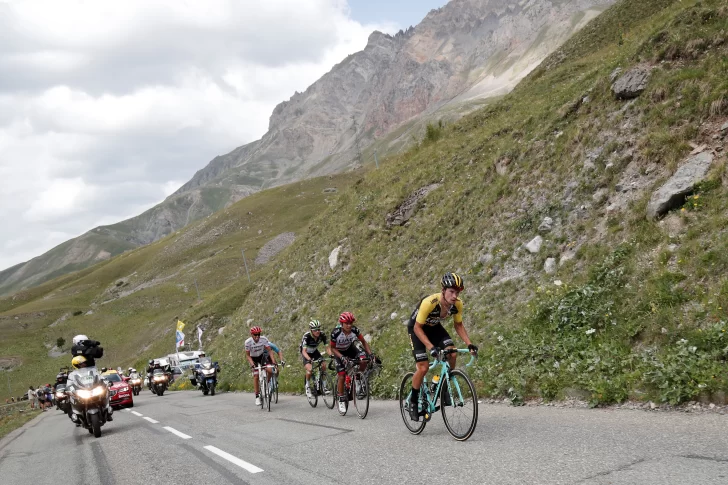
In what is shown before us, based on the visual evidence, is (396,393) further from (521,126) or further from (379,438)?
(521,126)

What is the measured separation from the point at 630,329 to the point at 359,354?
566 cm

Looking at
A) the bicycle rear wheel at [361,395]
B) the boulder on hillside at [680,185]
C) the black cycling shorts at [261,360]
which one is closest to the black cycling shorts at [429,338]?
the bicycle rear wheel at [361,395]

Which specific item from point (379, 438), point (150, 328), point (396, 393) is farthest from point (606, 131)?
point (150, 328)

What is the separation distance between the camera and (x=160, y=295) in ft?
263

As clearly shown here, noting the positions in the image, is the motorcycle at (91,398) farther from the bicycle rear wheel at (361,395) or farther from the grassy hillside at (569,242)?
the grassy hillside at (569,242)

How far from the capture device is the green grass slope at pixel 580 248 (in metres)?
8.55

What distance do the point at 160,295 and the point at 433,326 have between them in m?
80.5

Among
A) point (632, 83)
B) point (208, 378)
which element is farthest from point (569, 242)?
point (208, 378)

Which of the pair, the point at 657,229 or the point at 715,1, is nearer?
the point at 657,229

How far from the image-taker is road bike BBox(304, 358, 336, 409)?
12.9 meters

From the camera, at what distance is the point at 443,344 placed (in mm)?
7801

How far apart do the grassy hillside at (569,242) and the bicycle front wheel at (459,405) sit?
2604 mm

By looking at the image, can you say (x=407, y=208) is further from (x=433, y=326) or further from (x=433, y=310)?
(x=433, y=310)

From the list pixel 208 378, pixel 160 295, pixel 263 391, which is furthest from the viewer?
pixel 160 295
